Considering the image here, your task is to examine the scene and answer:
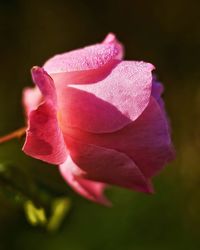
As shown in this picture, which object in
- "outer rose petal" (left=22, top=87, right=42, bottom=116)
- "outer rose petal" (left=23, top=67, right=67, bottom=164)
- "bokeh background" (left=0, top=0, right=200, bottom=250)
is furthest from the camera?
"bokeh background" (left=0, top=0, right=200, bottom=250)

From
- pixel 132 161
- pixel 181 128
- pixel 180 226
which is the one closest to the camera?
pixel 132 161

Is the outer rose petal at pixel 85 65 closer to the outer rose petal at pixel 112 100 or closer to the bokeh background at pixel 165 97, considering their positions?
the outer rose petal at pixel 112 100

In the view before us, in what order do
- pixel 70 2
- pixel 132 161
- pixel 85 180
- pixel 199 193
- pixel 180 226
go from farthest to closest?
1. pixel 70 2
2. pixel 199 193
3. pixel 180 226
4. pixel 85 180
5. pixel 132 161

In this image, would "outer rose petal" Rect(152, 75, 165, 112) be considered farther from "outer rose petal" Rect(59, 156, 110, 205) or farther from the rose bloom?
"outer rose petal" Rect(59, 156, 110, 205)

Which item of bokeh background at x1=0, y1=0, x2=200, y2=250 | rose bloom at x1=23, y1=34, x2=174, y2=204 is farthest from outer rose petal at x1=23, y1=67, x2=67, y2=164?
bokeh background at x1=0, y1=0, x2=200, y2=250

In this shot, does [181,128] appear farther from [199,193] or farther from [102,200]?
[102,200]

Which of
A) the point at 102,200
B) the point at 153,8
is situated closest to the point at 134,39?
the point at 153,8
